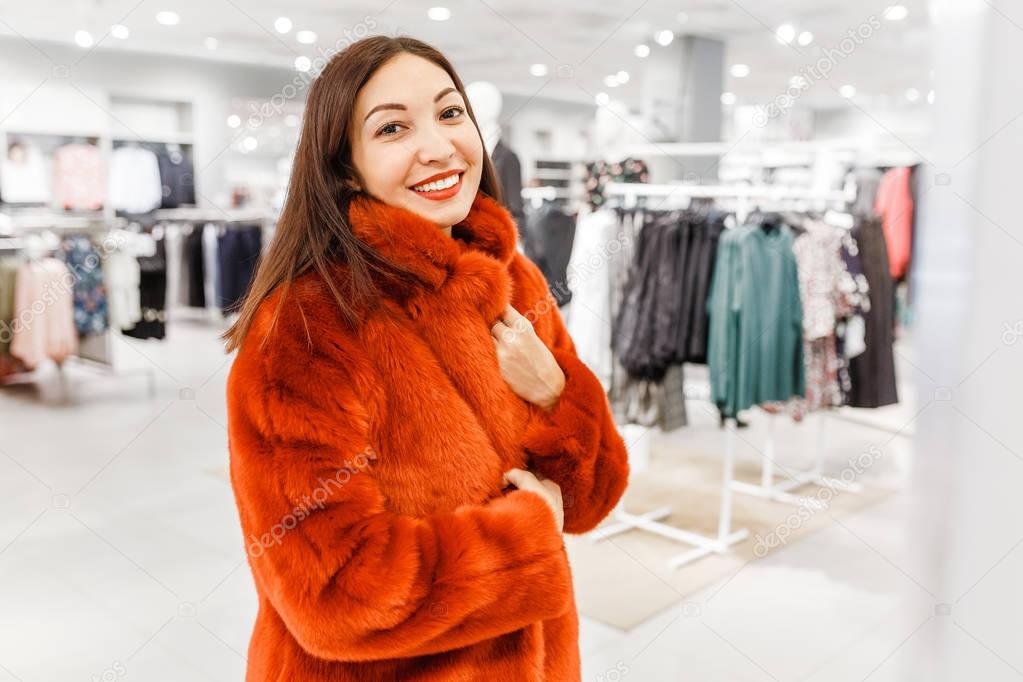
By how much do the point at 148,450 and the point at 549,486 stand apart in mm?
4390

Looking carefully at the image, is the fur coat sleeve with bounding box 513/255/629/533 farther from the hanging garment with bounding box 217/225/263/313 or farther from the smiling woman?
the hanging garment with bounding box 217/225/263/313

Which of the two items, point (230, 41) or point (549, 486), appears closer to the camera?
point (549, 486)

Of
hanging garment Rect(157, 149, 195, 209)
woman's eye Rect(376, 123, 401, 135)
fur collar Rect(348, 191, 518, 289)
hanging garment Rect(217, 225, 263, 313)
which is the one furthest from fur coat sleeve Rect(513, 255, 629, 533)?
hanging garment Rect(157, 149, 195, 209)

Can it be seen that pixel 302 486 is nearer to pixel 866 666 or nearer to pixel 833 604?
pixel 866 666

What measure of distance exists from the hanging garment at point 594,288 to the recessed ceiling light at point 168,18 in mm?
6293

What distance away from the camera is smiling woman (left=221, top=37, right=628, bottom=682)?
984mm

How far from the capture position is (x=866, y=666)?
279cm

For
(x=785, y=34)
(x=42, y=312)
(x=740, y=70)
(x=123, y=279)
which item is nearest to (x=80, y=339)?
(x=42, y=312)

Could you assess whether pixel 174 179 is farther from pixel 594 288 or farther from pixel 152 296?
pixel 594 288

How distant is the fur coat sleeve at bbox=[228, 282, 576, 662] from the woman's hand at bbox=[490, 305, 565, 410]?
0.19m

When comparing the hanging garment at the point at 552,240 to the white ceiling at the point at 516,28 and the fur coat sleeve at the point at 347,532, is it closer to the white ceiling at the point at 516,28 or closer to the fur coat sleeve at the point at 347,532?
the white ceiling at the point at 516,28

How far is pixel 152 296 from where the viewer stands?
6.37 metres

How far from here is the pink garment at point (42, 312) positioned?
5836mm

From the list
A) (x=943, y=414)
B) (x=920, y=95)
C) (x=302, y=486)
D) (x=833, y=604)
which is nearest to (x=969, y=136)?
(x=943, y=414)
